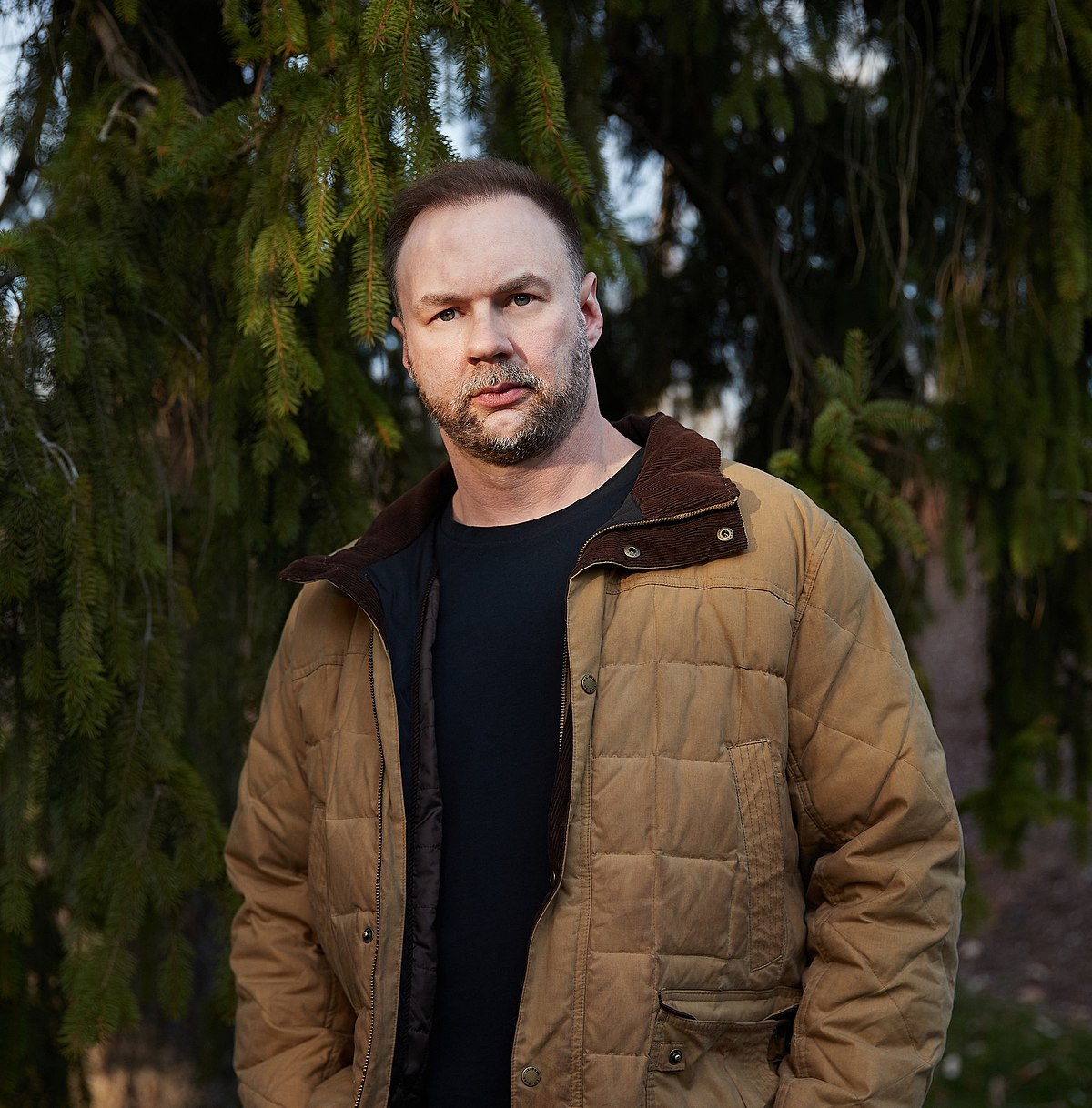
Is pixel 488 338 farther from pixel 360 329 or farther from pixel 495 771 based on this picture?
pixel 495 771

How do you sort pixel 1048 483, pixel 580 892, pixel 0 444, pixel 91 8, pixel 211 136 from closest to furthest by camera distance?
pixel 580 892, pixel 0 444, pixel 211 136, pixel 91 8, pixel 1048 483

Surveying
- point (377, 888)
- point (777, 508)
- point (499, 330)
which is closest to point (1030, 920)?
point (777, 508)

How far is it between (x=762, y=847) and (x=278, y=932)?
36.2 inches

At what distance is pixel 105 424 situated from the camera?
231 cm

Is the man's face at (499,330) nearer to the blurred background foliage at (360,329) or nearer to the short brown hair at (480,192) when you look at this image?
the short brown hair at (480,192)

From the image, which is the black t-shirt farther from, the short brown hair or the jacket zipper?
the short brown hair

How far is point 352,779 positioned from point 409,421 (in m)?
1.67

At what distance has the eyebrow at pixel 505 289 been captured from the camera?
1926 mm

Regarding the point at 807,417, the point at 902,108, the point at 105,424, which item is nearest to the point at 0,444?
the point at 105,424

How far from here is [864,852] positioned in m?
1.71

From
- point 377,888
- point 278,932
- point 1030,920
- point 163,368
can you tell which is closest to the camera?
point 377,888

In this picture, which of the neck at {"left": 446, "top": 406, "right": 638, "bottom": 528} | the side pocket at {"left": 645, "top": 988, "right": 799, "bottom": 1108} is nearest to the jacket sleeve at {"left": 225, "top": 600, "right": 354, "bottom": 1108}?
the neck at {"left": 446, "top": 406, "right": 638, "bottom": 528}

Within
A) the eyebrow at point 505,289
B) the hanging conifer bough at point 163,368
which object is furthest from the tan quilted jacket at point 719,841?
the hanging conifer bough at point 163,368

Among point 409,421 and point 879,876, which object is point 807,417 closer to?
point 409,421
